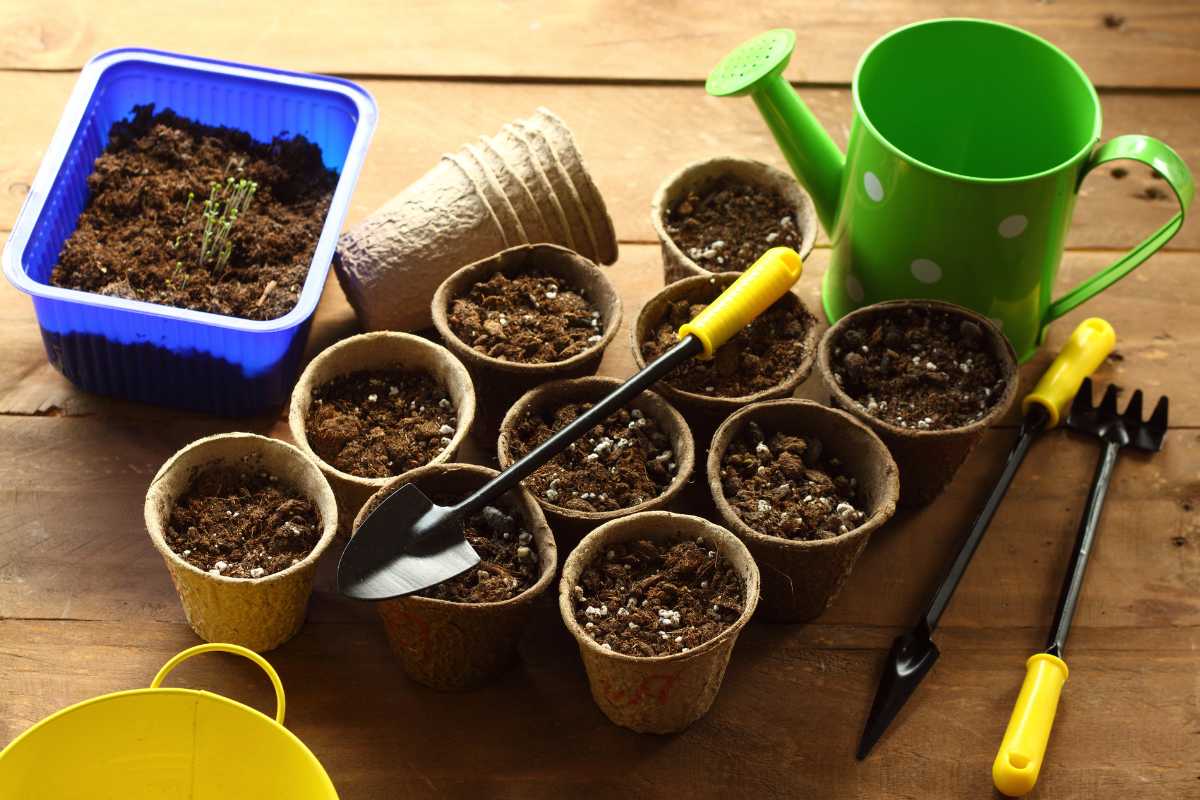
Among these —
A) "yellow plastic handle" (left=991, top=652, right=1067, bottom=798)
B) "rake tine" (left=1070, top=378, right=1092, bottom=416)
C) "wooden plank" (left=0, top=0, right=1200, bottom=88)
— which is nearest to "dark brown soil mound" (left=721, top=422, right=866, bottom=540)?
"yellow plastic handle" (left=991, top=652, right=1067, bottom=798)

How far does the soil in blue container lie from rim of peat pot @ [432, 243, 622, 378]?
0.53 feet

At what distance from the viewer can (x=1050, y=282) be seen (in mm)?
1373

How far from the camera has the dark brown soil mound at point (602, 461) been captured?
4.00 ft

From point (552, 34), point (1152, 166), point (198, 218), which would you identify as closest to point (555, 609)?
point (198, 218)

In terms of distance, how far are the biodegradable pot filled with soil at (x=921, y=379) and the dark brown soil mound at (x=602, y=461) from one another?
18 centimetres

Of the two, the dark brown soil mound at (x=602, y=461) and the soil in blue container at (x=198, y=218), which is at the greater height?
the soil in blue container at (x=198, y=218)

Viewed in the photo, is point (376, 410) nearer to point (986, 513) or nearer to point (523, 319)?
point (523, 319)

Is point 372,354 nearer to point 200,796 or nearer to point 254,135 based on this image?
point 254,135

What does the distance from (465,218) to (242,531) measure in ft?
1.34

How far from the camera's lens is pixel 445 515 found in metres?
1.15

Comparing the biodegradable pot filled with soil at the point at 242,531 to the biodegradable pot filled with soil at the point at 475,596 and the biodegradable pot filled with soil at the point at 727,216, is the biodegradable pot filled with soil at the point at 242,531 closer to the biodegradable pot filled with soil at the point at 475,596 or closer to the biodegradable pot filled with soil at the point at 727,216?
the biodegradable pot filled with soil at the point at 475,596

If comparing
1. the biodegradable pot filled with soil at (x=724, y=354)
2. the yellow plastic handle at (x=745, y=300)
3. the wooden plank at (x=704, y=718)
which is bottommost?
the wooden plank at (x=704, y=718)

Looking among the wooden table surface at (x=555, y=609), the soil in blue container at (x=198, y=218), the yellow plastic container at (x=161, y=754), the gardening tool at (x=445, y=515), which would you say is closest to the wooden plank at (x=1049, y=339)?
the wooden table surface at (x=555, y=609)

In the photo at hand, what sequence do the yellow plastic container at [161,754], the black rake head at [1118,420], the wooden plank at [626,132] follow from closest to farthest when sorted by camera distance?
the yellow plastic container at [161,754] < the black rake head at [1118,420] < the wooden plank at [626,132]
